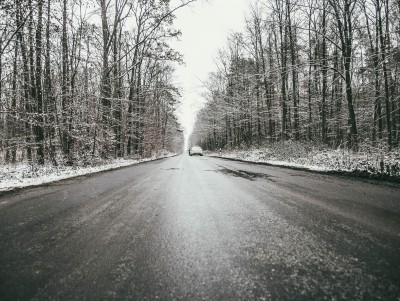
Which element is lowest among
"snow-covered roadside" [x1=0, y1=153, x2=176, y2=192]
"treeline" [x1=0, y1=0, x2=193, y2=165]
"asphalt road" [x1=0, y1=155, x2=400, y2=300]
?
"asphalt road" [x1=0, y1=155, x2=400, y2=300]

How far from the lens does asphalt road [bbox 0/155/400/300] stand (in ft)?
5.69

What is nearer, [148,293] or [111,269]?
[148,293]

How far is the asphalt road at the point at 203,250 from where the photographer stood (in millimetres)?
1735

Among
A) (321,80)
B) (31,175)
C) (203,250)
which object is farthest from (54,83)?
(321,80)

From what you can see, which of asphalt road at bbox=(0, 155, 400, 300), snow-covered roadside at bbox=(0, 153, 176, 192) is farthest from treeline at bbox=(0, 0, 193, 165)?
asphalt road at bbox=(0, 155, 400, 300)

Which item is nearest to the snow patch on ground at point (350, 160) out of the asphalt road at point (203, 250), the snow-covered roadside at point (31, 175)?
the asphalt road at point (203, 250)

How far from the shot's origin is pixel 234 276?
6.25 ft

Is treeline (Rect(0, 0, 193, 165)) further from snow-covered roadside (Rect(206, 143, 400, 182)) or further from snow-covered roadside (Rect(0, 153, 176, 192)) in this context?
snow-covered roadside (Rect(206, 143, 400, 182))

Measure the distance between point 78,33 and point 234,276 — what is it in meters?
17.1

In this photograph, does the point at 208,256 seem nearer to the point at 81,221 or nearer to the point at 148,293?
the point at 148,293

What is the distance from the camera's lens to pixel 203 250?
244 centimetres

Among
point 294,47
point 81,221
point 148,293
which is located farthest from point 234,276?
point 294,47

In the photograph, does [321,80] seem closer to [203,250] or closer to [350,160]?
Result: [350,160]

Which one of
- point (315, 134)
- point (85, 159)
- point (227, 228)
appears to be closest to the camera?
point (227, 228)
